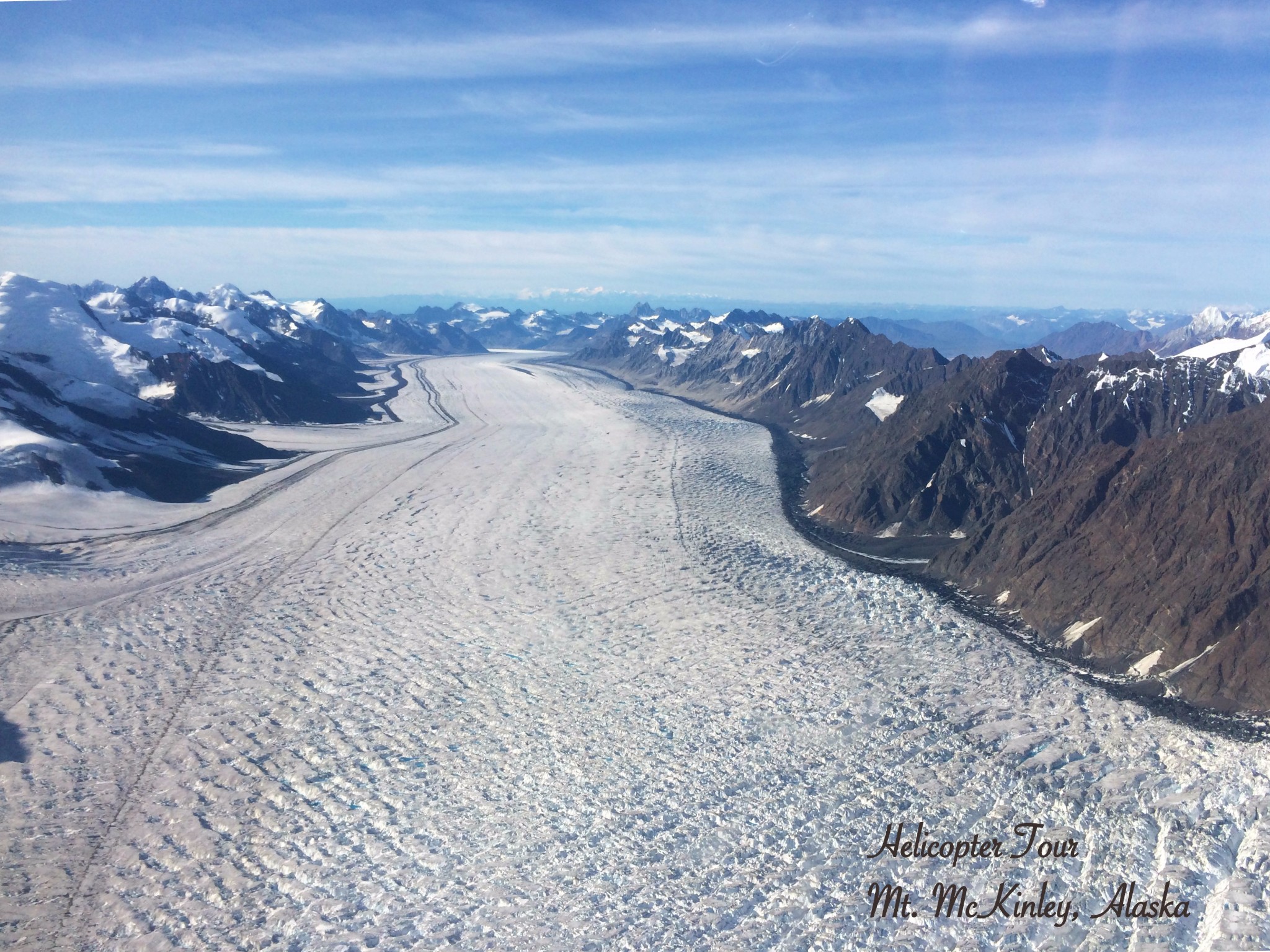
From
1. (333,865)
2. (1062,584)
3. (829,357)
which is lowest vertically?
(333,865)

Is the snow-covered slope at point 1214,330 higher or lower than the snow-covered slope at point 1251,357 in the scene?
higher

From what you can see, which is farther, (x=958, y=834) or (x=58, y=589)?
(x=58, y=589)

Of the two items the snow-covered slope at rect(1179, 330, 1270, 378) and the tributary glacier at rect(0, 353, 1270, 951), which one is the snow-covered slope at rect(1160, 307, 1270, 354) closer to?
the snow-covered slope at rect(1179, 330, 1270, 378)

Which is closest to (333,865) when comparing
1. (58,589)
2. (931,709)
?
(931,709)

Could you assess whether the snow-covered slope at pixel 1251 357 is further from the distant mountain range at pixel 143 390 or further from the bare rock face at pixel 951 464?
the distant mountain range at pixel 143 390

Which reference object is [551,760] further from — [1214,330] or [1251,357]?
[1214,330]

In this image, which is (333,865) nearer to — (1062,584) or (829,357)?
(1062,584)

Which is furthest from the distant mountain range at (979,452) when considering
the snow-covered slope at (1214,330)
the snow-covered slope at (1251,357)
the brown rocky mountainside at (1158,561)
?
the snow-covered slope at (1214,330)

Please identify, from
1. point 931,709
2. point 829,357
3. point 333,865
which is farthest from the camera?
point 829,357
